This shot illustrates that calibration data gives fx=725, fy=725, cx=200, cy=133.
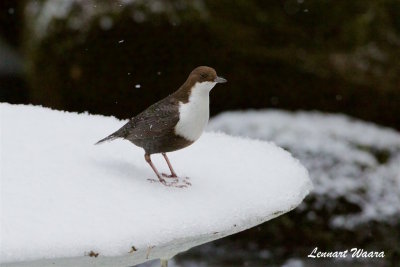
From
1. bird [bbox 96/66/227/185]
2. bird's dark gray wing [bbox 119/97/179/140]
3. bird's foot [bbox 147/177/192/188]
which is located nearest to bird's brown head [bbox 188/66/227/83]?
bird [bbox 96/66/227/185]

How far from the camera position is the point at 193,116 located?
2.36 metres

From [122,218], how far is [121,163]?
500mm

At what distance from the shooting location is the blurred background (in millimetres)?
5387

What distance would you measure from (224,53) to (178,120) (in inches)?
134

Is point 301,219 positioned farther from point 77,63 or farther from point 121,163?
point 121,163

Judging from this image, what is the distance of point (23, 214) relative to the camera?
6.44 ft

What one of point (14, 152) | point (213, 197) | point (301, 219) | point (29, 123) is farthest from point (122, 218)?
point (301, 219)

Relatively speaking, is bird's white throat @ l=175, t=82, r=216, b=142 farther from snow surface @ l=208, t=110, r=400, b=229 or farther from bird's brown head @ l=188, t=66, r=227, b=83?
snow surface @ l=208, t=110, r=400, b=229

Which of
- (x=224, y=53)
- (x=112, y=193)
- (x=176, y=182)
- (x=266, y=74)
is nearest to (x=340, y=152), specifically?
(x=266, y=74)

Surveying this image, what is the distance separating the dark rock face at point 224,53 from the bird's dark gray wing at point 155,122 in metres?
3.05

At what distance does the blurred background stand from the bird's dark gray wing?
2974 mm

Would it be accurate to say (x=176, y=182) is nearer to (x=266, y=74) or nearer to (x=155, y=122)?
(x=155, y=122)

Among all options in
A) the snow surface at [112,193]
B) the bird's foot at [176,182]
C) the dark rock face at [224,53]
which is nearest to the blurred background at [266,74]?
the dark rock face at [224,53]

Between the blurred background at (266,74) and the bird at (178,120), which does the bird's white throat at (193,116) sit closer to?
the bird at (178,120)
